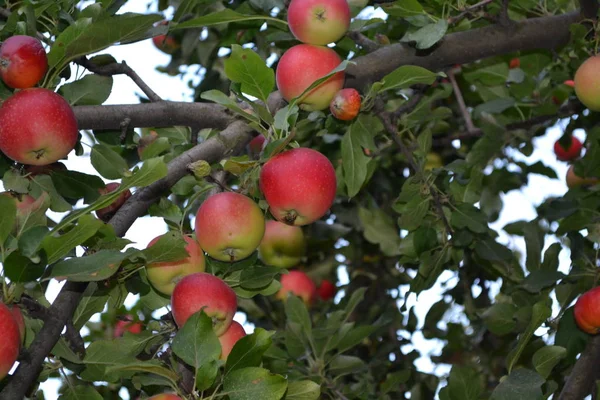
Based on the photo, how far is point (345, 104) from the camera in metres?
1.68

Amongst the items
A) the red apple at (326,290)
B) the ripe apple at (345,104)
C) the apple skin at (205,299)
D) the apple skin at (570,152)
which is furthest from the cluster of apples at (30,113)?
the apple skin at (570,152)

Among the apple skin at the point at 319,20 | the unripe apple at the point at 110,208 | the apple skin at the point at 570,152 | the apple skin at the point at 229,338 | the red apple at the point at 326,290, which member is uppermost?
the apple skin at the point at 319,20

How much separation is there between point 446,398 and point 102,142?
3.17ft

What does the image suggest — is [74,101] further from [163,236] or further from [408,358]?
[408,358]

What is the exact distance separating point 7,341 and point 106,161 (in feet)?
2.20

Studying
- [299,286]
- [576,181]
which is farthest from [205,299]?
[576,181]

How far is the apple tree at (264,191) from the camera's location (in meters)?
1.37

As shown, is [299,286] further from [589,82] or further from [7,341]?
[7,341]

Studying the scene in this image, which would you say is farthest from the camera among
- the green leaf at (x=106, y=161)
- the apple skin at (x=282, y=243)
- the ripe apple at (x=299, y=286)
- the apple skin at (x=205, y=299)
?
the ripe apple at (x=299, y=286)

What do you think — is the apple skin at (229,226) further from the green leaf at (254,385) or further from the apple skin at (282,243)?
the apple skin at (282,243)

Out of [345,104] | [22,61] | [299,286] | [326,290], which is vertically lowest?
[326,290]

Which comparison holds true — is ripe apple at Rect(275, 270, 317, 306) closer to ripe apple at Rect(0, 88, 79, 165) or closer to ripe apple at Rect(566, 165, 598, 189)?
ripe apple at Rect(566, 165, 598, 189)

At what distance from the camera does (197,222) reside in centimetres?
157

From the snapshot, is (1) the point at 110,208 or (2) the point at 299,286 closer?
(1) the point at 110,208
